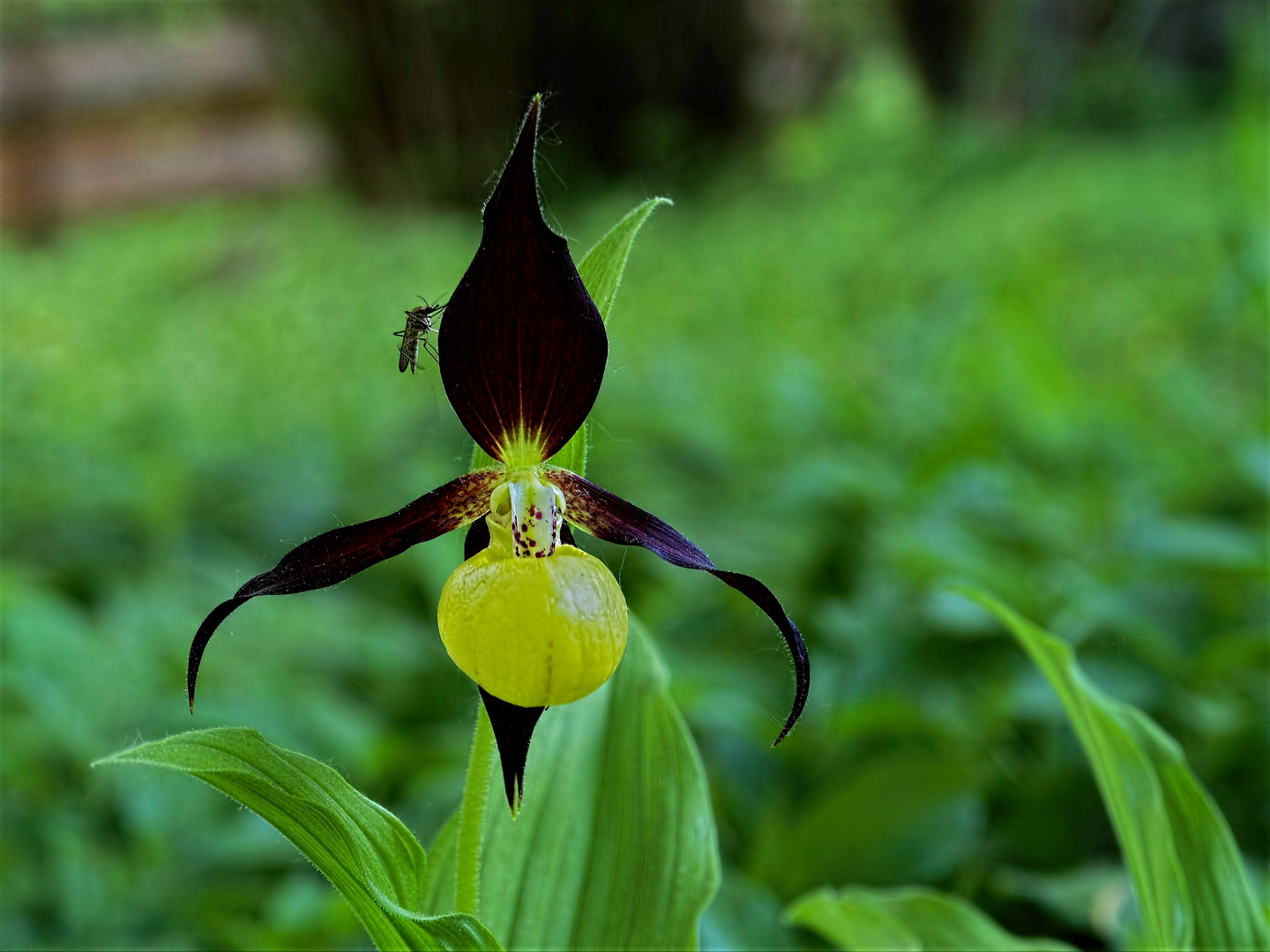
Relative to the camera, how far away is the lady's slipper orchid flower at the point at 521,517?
22.5 inches

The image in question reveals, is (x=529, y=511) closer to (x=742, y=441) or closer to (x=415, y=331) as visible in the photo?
(x=415, y=331)

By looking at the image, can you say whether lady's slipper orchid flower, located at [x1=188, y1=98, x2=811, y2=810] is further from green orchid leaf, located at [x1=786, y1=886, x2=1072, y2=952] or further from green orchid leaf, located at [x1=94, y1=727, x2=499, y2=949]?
green orchid leaf, located at [x1=786, y1=886, x2=1072, y2=952]

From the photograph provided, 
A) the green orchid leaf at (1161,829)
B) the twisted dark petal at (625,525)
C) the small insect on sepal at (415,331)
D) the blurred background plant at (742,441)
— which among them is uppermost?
the small insect on sepal at (415,331)

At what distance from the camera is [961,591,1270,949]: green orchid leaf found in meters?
0.79

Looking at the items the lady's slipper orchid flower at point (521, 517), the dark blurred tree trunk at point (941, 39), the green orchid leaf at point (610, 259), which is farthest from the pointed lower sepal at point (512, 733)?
the dark blurred tree trunk at point (941, 39)

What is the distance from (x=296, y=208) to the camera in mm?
5539

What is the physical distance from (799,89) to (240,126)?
439cm

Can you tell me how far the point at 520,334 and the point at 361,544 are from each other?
148 mm

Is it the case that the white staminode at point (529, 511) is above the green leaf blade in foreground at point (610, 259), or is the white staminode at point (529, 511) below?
below

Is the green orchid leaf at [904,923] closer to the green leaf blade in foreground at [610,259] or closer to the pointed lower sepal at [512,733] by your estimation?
the pointed lower sepal at [512,733]

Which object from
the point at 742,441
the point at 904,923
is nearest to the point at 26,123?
the point at 742,441

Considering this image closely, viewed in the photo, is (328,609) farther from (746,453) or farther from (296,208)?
(296,208)

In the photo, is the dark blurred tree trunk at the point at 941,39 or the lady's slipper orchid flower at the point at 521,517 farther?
the dark blurred tree trunk at the point at 941,39

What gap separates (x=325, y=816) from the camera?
0.61 m
